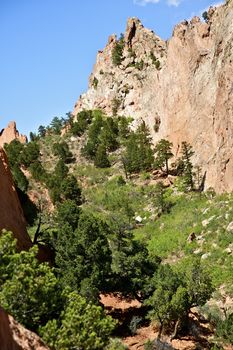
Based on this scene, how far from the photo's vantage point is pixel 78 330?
17.1 meters

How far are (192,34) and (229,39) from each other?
14.7m

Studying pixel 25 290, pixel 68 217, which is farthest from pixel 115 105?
pixel 25 290

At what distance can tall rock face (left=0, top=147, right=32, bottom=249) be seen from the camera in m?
27.7

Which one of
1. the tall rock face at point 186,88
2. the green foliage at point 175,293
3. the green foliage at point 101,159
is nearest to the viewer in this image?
the green foliage at point 175,293

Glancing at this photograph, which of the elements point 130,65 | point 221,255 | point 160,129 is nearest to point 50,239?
point 221,255

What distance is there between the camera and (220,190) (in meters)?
53.0

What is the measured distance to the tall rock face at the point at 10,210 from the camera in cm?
2772

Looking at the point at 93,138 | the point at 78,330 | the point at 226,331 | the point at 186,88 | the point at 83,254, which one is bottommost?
the point at 226,331

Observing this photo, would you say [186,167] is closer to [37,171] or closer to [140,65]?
[37,171]

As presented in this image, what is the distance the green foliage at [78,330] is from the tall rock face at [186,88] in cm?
3641

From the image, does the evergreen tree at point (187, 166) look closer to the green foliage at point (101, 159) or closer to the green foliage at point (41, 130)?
the green foliage at point (101, 159)

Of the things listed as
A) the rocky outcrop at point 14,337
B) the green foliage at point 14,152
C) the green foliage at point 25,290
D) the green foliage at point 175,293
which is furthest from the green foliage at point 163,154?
the rocky outcrop at point 14,337

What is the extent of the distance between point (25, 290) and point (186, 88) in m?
55.0

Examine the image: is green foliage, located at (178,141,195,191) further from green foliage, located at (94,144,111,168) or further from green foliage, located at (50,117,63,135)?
green foliage, located at (50,117,63,135)
